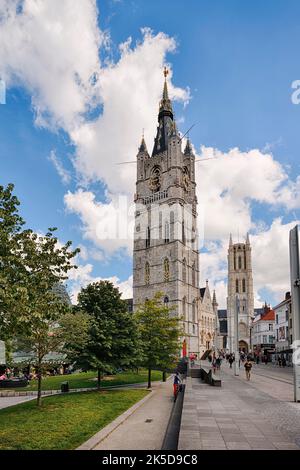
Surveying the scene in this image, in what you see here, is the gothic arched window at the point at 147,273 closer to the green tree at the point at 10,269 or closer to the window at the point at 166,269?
the window at the point at 166,269

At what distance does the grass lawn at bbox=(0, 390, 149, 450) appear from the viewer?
11.6m

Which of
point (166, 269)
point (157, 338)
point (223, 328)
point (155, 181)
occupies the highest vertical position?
point (155, 181)

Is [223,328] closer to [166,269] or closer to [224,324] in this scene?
[224,324]

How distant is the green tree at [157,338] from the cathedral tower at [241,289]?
81301 millimetres

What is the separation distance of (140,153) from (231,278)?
53.0m

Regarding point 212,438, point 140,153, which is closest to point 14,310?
point 212,438

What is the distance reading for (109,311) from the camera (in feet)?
90.4

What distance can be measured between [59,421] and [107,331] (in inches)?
445

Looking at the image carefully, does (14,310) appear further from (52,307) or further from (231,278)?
(231,278)

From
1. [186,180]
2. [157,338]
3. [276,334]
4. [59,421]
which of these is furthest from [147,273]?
[59,421]

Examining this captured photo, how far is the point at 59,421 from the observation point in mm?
14852

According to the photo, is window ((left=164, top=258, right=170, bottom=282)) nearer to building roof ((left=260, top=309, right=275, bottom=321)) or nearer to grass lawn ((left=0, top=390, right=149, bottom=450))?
building roof ((left=260, top=309, right=275, bottom=321))

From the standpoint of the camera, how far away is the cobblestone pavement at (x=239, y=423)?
8.73 meters

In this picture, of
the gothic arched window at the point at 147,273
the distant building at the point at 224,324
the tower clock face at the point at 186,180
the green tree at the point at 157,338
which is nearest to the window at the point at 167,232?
the gothic arched window at the point at 147,273
